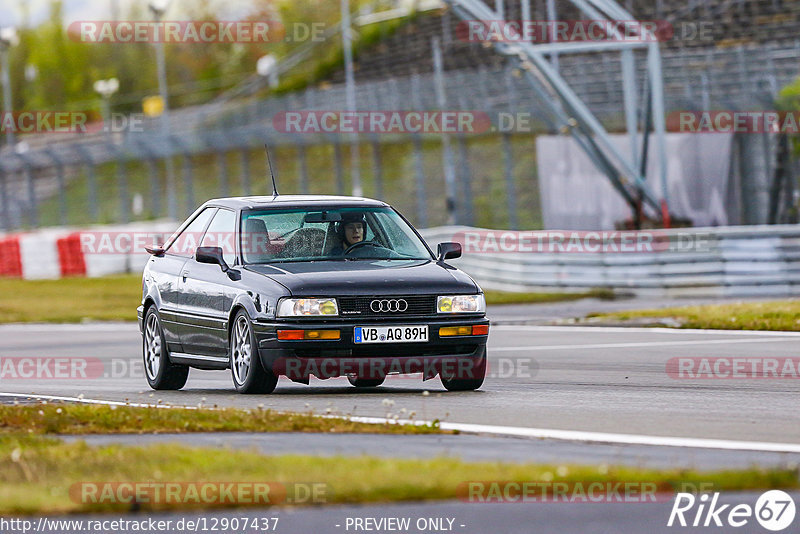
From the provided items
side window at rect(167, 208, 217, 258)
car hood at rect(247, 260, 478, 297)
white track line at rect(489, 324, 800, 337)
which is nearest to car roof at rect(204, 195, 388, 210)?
side window at rect(167, 208, 217, 258)

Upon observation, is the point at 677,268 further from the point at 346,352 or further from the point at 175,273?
the point at 346,352

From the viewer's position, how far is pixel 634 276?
2658cm

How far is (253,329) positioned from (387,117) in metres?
26.1

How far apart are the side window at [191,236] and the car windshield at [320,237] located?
2.30 ft

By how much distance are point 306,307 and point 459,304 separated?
1.08m

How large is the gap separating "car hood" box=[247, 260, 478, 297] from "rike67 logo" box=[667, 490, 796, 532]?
16.4 feet

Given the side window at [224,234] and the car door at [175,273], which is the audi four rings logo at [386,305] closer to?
the side window at [224,234]

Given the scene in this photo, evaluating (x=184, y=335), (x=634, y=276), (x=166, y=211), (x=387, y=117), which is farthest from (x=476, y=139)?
(x=184, y=335)

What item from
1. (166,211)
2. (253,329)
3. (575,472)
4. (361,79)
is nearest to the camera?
(575,472)

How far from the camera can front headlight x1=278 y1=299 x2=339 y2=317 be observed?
38.3 ft

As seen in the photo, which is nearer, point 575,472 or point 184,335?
point 575,472

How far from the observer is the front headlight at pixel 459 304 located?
1192 centimetres

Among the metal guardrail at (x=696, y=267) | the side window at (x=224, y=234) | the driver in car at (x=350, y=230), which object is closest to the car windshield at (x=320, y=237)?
the driver in car at (x=350, y=230)

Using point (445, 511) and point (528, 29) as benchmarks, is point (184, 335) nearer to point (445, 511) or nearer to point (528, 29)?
point (445, 511)
